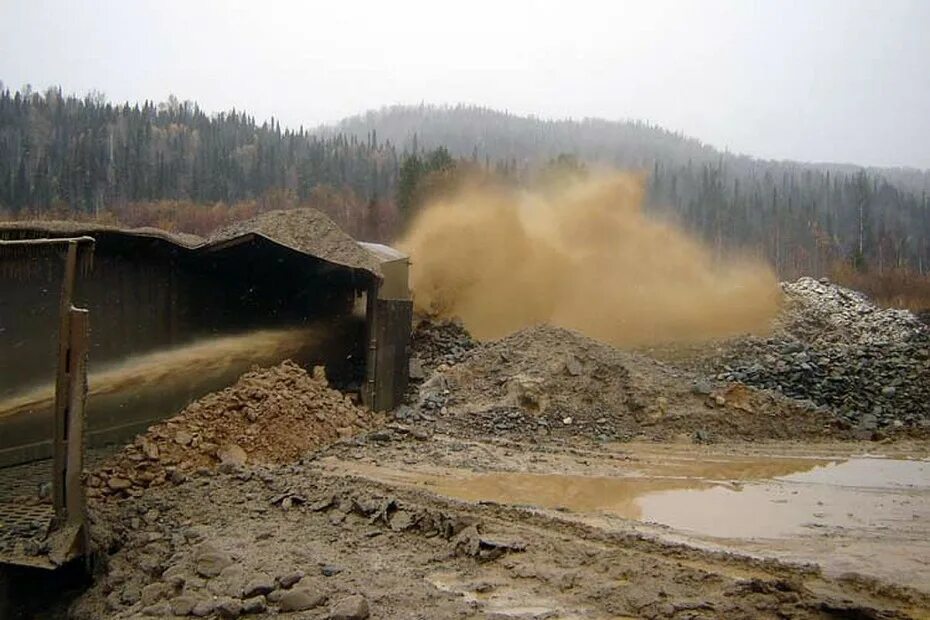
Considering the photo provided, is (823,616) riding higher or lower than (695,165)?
lower

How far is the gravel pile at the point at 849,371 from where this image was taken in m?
12.0

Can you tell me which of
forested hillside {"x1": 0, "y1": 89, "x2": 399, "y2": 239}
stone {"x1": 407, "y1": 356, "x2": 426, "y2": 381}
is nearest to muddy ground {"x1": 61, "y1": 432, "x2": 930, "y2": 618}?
stone {"x1": 407, "y1": 356, "x2": 426, "y2": 381}

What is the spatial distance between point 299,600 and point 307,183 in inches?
3045

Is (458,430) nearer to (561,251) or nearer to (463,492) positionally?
(463,492)

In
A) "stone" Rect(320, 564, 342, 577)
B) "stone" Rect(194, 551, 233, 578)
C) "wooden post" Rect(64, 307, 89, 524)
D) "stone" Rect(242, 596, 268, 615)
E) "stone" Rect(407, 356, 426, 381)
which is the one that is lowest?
"stone" Rect(407, 356, 426, 381)

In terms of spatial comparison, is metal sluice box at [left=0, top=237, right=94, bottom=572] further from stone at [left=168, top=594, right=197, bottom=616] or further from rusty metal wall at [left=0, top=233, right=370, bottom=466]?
stone at [left=168, top=594, right=197, bottom=616]

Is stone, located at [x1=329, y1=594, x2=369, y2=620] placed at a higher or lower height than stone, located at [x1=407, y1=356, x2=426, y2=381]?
higher

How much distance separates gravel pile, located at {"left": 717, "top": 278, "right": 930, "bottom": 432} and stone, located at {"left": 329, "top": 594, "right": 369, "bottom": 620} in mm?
8825

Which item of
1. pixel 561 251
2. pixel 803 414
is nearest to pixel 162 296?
pixel 803 414

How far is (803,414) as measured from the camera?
35.0 feet

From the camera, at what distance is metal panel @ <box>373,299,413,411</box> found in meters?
9.84

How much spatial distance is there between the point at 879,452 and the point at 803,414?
1329mm

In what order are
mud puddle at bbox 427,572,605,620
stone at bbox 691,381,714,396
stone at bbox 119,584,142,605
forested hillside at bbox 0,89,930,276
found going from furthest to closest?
forested hillside at bbox 0,89,930,276 < stone at bbox 691,381,714,396 < stone at bbox 119,584,142,605 < mud puddle at bbox 427,572,605,620

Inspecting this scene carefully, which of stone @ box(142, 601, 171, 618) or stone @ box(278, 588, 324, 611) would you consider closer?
stone @ box(278, 588, 324, 611)
